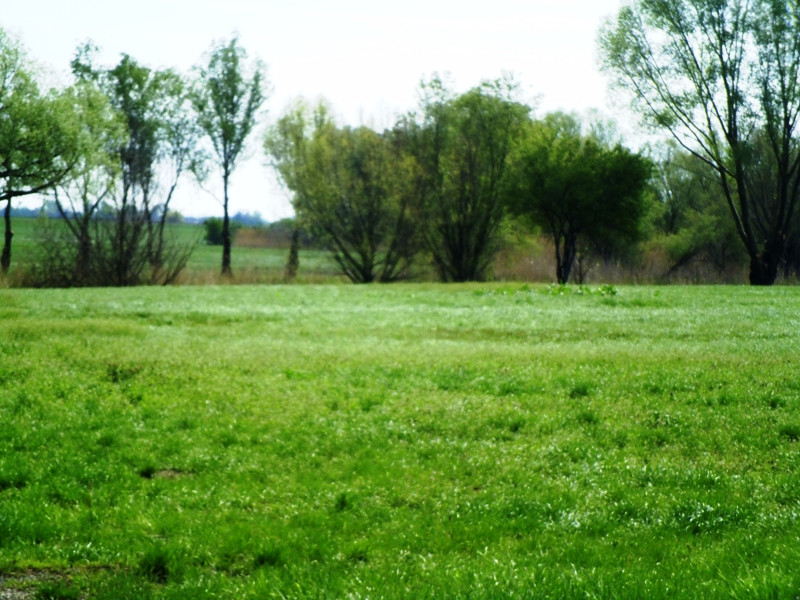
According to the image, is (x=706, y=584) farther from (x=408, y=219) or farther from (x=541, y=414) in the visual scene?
(x=408, y=219)

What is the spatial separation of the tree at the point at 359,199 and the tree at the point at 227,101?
18.7ft

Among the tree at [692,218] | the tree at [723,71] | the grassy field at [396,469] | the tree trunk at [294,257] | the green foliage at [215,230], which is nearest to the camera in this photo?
the grassy field at [396,469]

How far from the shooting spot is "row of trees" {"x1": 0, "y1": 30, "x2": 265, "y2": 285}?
174ft

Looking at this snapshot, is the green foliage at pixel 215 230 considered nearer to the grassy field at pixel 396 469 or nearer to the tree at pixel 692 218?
the tree at pixel 692 218


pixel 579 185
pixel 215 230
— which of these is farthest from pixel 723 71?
pixel 215 230

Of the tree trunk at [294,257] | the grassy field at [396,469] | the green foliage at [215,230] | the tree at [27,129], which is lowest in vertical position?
the grassy field at [396,469]

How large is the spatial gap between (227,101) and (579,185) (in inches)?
1306

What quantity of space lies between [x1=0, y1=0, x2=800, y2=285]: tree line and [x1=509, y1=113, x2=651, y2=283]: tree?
14 cm

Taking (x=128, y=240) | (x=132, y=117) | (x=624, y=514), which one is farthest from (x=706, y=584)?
(x=132, y=117)

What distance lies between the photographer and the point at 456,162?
231ft

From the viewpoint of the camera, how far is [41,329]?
19.6 m

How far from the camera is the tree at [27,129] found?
171 ft

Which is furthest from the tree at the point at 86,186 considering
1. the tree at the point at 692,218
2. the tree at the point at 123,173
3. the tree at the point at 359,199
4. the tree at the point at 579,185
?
the tree at the point at 692,218

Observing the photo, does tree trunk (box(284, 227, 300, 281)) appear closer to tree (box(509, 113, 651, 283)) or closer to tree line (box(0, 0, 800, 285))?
tree line (box(0, 0, 800, 285))
